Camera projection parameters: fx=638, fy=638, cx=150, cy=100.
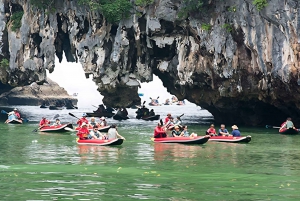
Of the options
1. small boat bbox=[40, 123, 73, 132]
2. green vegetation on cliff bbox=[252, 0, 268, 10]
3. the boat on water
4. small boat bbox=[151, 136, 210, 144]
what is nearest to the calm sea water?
small boat bbox=[151, 136, 210, 144]

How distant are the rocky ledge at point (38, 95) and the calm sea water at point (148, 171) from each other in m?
74.6

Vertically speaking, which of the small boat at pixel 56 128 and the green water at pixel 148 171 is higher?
the small boat at pixel 56 128

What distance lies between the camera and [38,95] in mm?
113375

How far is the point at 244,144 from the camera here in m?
34.8

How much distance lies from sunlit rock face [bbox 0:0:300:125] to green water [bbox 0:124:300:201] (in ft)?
30.0

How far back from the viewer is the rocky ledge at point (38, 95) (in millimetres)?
109312

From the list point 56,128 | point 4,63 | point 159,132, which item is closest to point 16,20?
point 4,63

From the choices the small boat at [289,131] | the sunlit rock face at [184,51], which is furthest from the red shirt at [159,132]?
the sunlit rock face at [184,51]

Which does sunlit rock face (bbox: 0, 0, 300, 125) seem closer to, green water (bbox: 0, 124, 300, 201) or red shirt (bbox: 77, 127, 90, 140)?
green water (bbox: 0, 124, 300, 201)

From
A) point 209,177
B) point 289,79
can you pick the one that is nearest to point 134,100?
point 289,79

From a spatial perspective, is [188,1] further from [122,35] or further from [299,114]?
[299,114]

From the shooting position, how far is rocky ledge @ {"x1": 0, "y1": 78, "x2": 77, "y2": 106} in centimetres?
10931

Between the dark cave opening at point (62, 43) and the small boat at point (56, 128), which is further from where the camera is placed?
the dark cave opening at point (62, 43)

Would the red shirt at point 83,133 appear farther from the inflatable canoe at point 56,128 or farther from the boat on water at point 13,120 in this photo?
the boat on water at point 13,120
